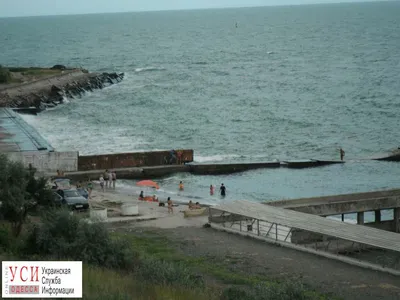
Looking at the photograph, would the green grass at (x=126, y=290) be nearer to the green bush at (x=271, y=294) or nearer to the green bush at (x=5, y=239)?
the green bush at (x=271, y=294)

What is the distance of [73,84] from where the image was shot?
89438mm

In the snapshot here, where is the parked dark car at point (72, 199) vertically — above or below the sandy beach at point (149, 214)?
above

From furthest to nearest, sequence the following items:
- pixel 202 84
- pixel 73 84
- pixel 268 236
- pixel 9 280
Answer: pixel 202 84 → pixel 73 84 → pixel 268 236 → pixel 9 280

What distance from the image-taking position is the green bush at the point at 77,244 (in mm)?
20047

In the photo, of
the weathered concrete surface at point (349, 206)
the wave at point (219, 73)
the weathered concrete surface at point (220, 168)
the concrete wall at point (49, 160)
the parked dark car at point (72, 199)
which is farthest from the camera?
the wave at point (219, 73)

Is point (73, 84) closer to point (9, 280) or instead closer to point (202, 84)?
point (202, 84)

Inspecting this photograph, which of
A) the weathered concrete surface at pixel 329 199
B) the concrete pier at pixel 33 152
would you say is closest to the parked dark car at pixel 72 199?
the concrete pier at pixel 33 152

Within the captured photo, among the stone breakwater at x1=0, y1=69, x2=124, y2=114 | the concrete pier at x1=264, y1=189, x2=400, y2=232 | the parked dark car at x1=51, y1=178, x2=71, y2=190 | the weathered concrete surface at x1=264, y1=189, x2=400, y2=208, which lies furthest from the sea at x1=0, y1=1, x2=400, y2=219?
the concrete pier at x1=264, y1=189, x2=400, y2=232

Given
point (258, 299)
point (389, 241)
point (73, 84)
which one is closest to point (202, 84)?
point (73, 84)

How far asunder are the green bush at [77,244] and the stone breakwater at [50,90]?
5017cm

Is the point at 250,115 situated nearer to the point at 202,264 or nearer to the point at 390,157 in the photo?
the point at 390,157

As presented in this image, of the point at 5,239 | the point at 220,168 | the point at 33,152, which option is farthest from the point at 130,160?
the point at 5,239

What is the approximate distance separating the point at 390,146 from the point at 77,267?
46316 mm

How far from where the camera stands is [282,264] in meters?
23.2
